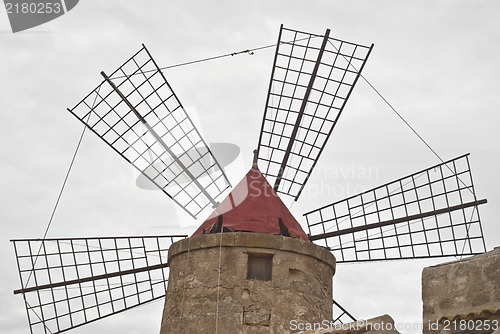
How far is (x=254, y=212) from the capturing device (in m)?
8.01

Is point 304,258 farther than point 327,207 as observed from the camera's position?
No

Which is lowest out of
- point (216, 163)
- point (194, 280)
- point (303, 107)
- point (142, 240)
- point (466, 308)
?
point (466, 308)

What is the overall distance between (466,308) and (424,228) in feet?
19.9

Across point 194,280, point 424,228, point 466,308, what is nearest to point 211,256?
point 194,280

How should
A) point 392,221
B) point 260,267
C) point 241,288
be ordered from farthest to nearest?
point 392,221, point 260,267, point 241,288

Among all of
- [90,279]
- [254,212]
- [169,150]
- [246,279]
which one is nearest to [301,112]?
[169,150]

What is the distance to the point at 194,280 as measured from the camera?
7.43m

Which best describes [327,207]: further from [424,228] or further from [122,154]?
[122,154]

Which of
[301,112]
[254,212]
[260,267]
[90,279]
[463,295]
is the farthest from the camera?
[301,112]

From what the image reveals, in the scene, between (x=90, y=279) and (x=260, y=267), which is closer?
(x=260, y=267)

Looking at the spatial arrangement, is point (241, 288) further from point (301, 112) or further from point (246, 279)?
point (301, 112)

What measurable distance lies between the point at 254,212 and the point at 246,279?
97 cm

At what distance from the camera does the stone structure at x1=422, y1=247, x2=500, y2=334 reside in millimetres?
3248

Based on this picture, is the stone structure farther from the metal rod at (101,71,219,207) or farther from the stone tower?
the metal rod at (101,71,219,207)
